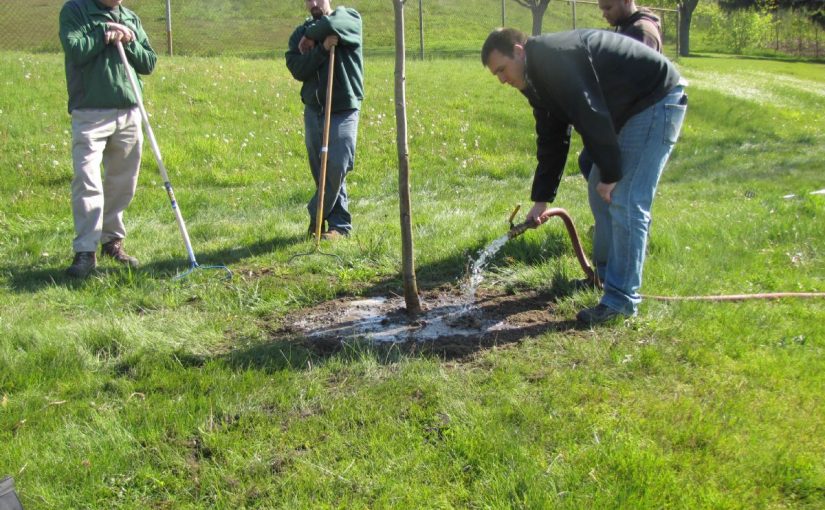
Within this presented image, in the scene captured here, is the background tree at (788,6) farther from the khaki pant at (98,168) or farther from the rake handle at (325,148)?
the khaki pant at (98,168)

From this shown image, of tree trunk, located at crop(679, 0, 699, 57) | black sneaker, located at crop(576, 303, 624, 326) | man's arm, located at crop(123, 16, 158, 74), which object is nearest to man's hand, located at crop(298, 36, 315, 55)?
man's arm, located at crop(123, 16, 158, 74)

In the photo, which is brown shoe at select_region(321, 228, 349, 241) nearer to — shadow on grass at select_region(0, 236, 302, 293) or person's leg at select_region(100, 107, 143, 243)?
shadow on grass at select_region(0, 236, 302, 293)

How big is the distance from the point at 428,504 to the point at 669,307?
8.06 feet

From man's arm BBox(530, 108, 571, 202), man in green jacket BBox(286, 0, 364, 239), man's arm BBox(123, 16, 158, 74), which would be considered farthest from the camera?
man in green jacket BBox(286, 0, 364, 239)

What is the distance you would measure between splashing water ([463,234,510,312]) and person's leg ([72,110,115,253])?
3028mm

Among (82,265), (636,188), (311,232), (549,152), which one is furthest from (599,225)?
(82,265)

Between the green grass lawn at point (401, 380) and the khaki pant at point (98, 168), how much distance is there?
368mm

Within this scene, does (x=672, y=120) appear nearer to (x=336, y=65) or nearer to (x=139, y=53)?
(x=336, y=65)

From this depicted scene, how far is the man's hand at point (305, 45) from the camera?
21.7 ft

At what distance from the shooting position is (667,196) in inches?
368

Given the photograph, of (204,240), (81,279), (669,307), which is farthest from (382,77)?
(669,307)

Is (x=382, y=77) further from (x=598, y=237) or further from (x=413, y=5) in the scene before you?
(x=413, y=5)

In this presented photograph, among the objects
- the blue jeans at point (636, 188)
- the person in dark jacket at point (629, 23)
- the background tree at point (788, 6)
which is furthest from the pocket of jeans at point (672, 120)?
the background tree at point (788, 6)

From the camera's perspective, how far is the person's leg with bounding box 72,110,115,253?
19.3 ft
